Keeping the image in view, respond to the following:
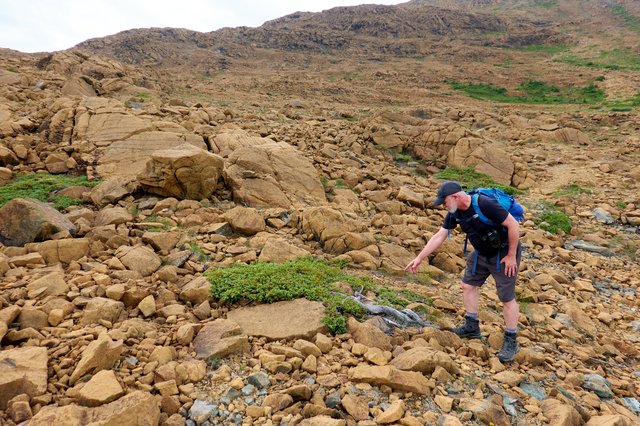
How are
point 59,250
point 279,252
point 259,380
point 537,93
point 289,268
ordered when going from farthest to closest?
1. point 537,93
2. point 279,252
3. point 289,268
4. point 59,250
5. point 259,380

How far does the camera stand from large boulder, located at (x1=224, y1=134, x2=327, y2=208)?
306 inches

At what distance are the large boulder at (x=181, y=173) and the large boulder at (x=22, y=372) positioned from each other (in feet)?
13.6

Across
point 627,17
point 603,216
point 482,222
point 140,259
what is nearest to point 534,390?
point 482,222

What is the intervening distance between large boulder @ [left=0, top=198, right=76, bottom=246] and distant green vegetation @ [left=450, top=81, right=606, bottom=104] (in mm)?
26173

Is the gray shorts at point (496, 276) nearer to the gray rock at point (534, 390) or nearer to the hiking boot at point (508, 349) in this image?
the hiking boot at point (508, 349)

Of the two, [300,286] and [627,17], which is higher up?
[627,17]

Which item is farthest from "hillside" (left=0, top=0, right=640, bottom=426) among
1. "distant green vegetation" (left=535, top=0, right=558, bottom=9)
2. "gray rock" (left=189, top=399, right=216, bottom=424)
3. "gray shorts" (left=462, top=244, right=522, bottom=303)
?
"distant green vegetation" (left=535, top=0, right=558, bottom=9)

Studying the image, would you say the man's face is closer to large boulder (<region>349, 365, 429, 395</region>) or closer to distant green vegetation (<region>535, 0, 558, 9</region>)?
large boulder (<region>349, 365, 429, 395</region>)

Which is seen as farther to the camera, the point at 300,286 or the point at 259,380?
the point at 300,286

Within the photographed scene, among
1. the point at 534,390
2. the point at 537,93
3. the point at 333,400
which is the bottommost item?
the point at 534,390

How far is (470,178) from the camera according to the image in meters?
11.3

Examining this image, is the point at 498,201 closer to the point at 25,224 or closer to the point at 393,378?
the point at 393,378

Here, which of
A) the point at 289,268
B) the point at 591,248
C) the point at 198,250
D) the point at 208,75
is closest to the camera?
the point at 289,268

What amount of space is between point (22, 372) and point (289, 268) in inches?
114
